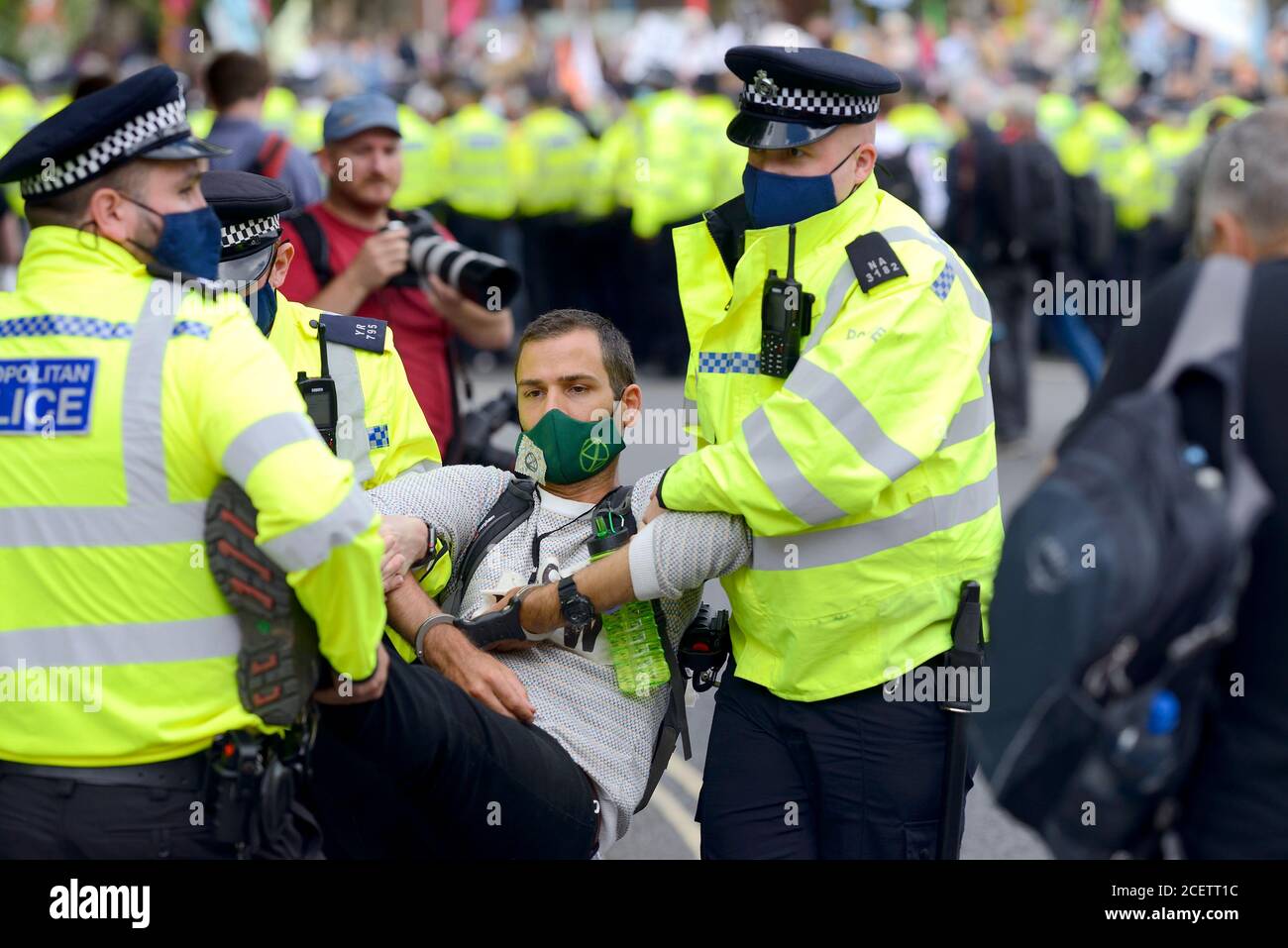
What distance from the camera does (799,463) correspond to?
3230 mm

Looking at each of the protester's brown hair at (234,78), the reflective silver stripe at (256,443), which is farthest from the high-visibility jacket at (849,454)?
the protester's brown hair at (234,78)

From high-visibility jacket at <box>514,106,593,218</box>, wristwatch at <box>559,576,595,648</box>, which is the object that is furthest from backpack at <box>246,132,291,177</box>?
high-visibility jacket at <box>514,106,593,218</box>

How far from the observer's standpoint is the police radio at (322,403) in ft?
12.9

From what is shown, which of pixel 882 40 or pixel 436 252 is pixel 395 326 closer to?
pixel 436 252

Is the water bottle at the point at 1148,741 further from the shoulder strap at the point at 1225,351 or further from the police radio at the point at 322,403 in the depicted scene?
the police radio at the point at 322,403

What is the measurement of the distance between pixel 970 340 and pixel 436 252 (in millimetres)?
2472

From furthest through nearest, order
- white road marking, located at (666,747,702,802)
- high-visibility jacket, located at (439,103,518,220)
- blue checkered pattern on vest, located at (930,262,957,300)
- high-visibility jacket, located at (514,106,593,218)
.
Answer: high-visibility jacket, located at (514,106,593,218), high-visibility jacket, located at (439,103,518,220), white road marking, located at (666,747,702,802), blue checkered pattern on vest, located at (930,262,957,300)

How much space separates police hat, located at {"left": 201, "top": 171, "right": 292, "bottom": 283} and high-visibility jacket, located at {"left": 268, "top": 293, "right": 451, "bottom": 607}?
120 mm

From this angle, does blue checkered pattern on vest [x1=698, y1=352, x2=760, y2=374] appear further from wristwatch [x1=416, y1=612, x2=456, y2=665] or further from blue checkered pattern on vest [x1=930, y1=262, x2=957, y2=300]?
wristwatch [x1=416, y1=612, x2=456, y2=665]

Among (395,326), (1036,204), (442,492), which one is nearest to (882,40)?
(1036,204)

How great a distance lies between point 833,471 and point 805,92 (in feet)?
2.67

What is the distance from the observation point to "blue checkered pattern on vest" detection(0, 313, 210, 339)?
286 cm

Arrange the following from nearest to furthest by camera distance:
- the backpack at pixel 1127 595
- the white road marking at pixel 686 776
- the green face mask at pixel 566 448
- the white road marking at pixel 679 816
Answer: the backpack at pixel 1127 595, the green face mask at pixel 566 448, the white road marking at pixel 679 816, the white road marking at pixel 686 776

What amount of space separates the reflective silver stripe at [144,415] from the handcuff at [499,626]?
86 cm
